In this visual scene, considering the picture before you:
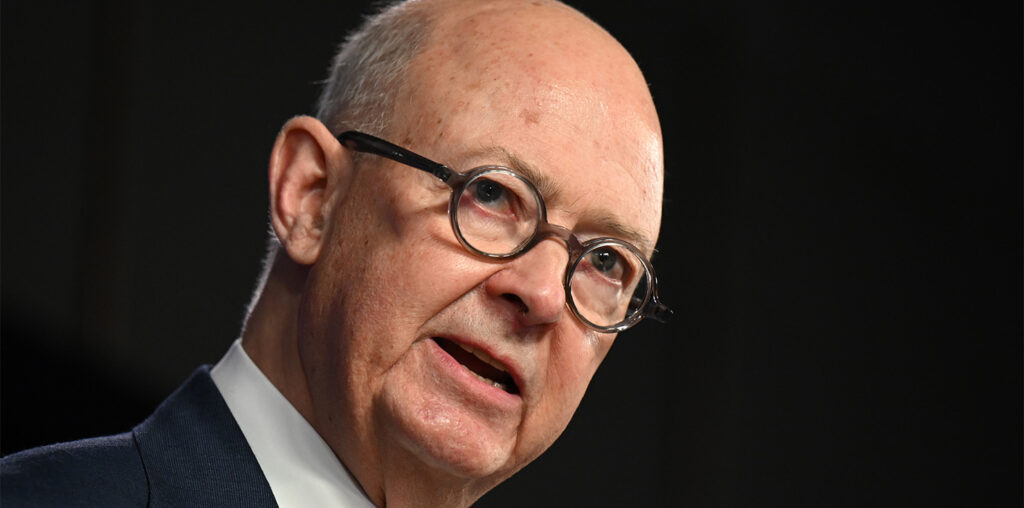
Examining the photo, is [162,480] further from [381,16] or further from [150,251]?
[150,251]

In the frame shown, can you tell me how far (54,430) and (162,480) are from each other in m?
1.51

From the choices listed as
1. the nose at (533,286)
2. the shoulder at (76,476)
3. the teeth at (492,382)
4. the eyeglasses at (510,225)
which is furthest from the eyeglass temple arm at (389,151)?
the shoulder at (76,476)

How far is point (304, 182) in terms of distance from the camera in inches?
64.1

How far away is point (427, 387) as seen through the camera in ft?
4.70

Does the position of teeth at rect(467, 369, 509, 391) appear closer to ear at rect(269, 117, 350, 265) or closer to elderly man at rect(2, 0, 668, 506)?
elderly man at rect(2, 0, 668, 506)

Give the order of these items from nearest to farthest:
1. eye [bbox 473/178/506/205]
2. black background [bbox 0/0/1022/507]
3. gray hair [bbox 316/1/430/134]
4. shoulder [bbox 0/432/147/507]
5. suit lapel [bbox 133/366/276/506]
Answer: shoulder [bbox 0/432/147/507]
suit lapel [bbox 133/366/276/506]
eye [bbox 473/178/506/205]
gray hair [bbox 316/1/430/134]
black background [bbox 0/0/1022/507]

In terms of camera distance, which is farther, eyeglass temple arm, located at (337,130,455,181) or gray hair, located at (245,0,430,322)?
gray hair, located at (245,0,430,322)

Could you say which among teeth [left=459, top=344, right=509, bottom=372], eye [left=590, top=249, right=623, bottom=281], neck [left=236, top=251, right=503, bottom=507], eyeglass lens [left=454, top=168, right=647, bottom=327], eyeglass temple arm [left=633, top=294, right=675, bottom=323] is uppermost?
eyeglass lens [left=454, top=168, right=647, bottom=327]

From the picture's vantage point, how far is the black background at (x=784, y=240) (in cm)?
323

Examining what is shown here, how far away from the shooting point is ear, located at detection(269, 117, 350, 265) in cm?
158

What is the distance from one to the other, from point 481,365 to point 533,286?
0.45ft

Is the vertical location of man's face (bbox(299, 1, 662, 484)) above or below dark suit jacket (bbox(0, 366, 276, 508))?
above

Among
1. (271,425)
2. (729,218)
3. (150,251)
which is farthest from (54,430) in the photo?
(729,218)

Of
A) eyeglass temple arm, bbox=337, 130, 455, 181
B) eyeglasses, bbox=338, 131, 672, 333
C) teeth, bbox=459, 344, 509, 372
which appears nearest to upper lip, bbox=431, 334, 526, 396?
teeth, bbox=459, 344, 509, 372
